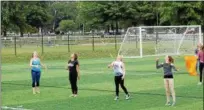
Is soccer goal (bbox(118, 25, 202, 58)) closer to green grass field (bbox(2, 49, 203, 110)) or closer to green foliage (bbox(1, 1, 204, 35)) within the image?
green foliage (bbox(1, 1, 204, 35))

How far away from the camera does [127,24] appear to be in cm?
8994

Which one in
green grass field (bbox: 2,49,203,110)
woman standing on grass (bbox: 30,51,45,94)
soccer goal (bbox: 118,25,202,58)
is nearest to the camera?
green grass field (bbox: 2,49,203,110)

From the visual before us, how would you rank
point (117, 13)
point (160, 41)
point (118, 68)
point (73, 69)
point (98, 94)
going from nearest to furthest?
1. point (118, 68)
2. point (73, 69)
3. point (98, 94)
4. point (160, 41)
5. point (117, 13)

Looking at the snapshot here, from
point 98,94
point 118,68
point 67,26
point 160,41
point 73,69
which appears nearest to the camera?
point 118,68

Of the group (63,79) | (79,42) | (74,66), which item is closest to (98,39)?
(79,42)

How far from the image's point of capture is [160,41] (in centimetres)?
4778

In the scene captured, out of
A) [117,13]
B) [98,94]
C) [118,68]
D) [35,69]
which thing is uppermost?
[117,13]

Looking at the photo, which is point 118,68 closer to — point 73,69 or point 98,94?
point 73,69

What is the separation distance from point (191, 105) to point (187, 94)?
119 inches

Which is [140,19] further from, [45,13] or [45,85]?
[45,85]

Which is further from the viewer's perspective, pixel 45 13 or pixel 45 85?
pixel 45 13

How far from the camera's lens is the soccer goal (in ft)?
151

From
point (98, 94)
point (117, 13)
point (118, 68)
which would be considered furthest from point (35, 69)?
point (117, 13)

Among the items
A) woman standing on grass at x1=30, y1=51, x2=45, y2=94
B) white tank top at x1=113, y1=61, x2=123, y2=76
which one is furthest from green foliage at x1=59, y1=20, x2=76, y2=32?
white tank top at x1=113, y1=61, x2=123, y2=76
